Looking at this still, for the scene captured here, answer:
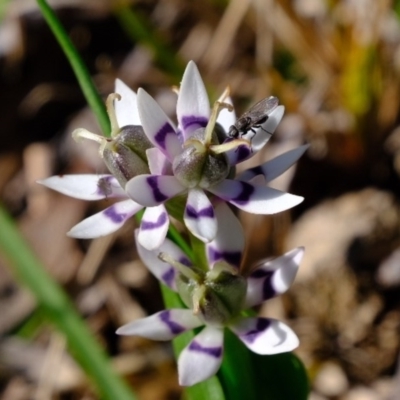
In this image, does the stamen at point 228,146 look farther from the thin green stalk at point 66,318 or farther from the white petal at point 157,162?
the thin green stalk at point 66,318

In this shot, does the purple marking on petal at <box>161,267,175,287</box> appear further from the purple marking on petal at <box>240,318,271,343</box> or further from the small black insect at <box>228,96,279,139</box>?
the small black insect at <box>228,96,279,139</box>

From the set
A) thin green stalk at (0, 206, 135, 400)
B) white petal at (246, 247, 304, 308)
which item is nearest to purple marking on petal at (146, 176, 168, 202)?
white petal at (246, 247, 304, 308)

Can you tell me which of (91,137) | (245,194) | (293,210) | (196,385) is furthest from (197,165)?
(293,210)

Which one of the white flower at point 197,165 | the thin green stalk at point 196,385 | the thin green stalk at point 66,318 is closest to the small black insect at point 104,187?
the white flower at point 197,165

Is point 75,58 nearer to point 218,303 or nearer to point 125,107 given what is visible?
point 125,107

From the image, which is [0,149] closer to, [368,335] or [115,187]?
[368,335]
